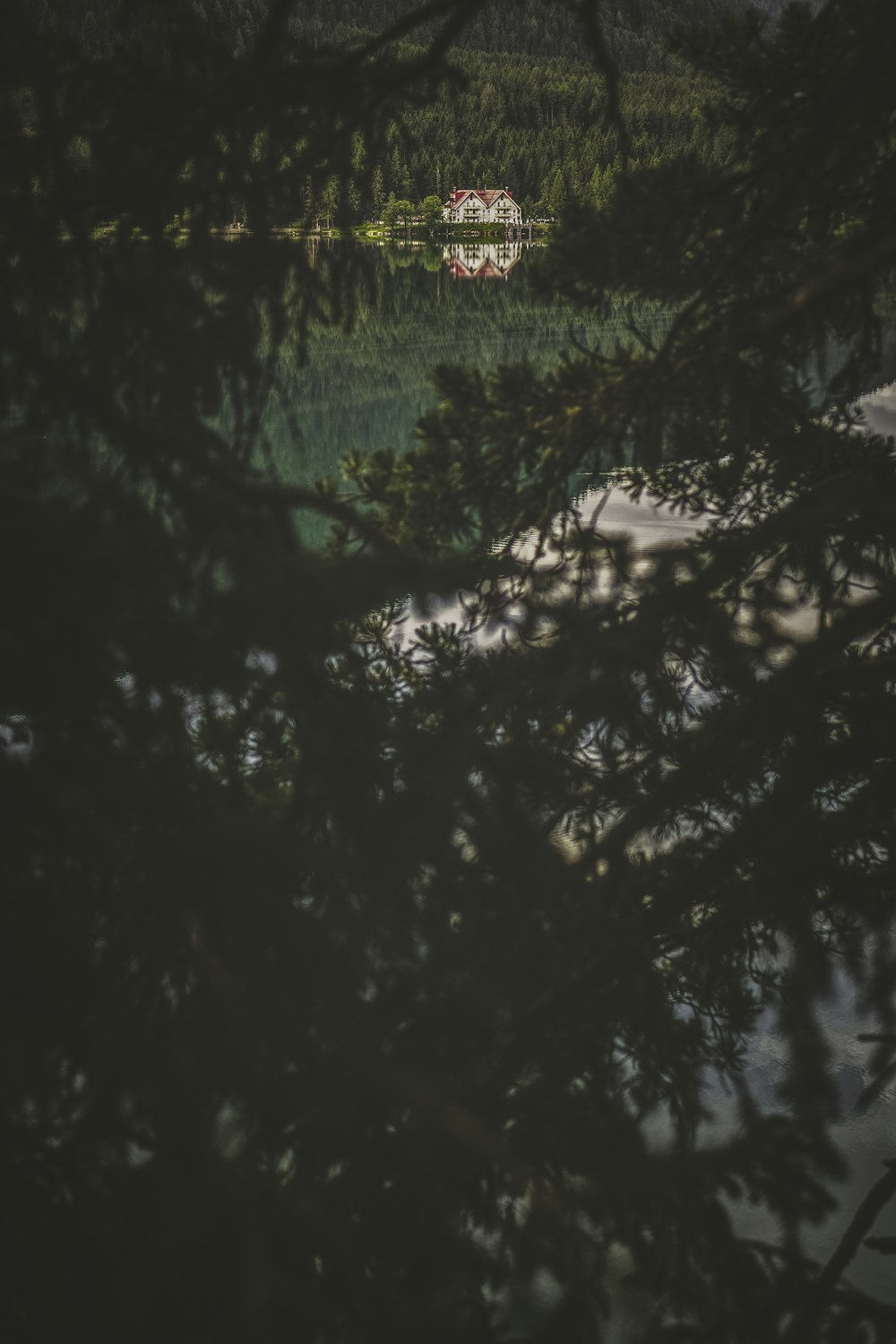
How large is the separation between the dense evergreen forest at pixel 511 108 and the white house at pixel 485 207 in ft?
0.56

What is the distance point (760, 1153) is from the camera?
2963mm

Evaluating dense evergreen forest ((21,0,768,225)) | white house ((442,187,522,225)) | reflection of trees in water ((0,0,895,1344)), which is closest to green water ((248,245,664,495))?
white house ((442,187,522,225))

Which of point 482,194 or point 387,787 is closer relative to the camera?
point 387,787

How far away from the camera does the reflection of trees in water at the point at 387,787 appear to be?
2328 millimetres

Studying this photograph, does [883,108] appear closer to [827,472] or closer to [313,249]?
[827,472]

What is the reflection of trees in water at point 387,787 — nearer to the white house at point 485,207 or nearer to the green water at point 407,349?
the white house at point 485,207

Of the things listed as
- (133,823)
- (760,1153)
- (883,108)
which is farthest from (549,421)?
(760,1153)

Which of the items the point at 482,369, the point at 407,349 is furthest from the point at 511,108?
the point at 407,349

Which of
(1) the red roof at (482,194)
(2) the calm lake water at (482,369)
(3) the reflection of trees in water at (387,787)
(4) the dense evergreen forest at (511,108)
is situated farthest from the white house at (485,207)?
(3) the reflection of trees in water at (387,787)

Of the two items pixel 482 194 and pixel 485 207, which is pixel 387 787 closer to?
pixel 482 194

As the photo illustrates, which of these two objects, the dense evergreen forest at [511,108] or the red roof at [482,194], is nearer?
the dense evergreen forest at [511,108]

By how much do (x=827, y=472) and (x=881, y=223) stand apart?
80 centimetres

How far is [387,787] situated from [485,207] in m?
9.52

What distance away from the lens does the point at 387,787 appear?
8.99ft
